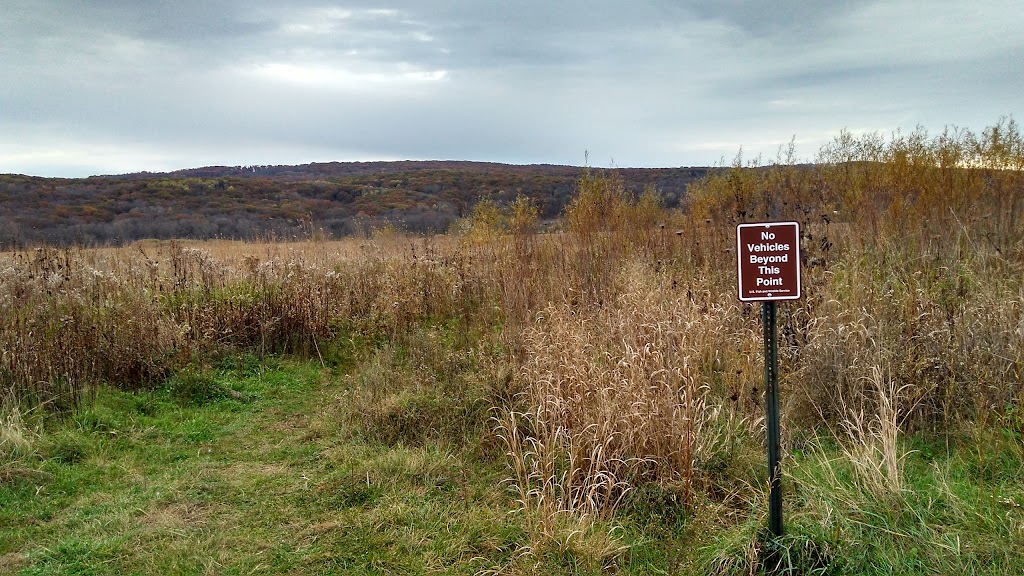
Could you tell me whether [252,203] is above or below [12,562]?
above

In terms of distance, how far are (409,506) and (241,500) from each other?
1083mm

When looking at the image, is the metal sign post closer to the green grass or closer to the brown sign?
the brown sign

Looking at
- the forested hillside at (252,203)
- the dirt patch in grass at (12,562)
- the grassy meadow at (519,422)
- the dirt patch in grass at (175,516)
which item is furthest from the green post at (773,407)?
the forested hillside at (252,203)

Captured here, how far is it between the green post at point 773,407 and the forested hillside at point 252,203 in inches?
870

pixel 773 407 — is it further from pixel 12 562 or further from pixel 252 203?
pixel 252 203

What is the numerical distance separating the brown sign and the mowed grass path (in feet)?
→ 5.40

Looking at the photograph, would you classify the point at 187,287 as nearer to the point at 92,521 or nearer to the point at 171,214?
the point at 92,521

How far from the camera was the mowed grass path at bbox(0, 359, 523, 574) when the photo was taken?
3.17m

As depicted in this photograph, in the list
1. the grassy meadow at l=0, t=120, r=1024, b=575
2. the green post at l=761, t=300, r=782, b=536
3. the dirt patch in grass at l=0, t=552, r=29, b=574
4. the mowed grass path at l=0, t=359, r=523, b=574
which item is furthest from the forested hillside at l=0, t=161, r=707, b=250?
the green post at l=761, t=300, r=782, b=536

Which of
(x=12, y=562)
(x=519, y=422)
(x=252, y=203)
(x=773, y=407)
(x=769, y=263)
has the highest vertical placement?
(x=252, y=203)

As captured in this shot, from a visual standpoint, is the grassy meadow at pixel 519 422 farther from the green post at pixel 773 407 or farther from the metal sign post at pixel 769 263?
the metal sign post at pixel 769 263

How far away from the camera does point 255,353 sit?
7066 millimetres

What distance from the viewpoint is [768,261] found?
2.59 metres

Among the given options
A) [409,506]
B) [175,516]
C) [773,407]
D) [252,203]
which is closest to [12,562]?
[175,516]
